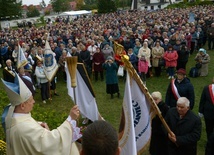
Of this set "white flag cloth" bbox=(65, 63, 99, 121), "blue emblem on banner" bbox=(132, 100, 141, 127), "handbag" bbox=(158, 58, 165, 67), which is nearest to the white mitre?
"blue emblem on banner" bbox=(132, 100, 141, 127)

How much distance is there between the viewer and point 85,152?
2.12 m

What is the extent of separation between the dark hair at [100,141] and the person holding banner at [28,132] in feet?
2.90

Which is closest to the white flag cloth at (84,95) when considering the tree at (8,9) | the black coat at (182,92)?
the black coat at (182,92)

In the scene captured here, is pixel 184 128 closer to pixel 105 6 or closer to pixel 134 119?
pixel 134 119

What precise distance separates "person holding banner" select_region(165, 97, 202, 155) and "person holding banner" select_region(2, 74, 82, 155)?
8.00 ft

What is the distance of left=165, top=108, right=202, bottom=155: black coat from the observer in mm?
4977

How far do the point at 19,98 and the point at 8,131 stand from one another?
1.20 ft

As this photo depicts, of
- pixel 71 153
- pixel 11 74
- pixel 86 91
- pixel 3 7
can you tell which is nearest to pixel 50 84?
pixel 11 74

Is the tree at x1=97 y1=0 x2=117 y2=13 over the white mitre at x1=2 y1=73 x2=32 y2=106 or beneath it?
over

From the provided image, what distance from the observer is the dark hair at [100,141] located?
6.76 feet

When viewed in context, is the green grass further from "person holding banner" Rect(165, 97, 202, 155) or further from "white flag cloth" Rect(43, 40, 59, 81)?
"person holding banner" Rect(165, 97, 202, 155)

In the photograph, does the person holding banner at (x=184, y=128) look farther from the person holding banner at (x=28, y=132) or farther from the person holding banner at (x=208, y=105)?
the person holding banner at (x=28, y=132)

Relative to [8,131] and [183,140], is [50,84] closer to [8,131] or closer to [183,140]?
[183,140]

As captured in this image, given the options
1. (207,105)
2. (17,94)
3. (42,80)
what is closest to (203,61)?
(207,105)
